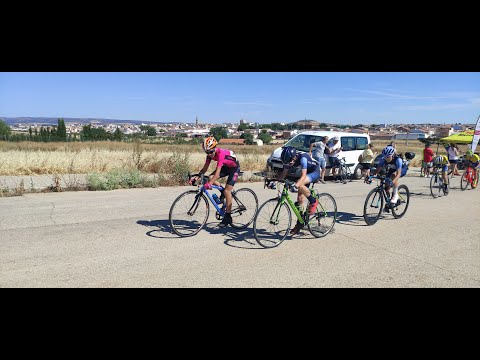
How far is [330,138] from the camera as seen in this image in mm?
15320

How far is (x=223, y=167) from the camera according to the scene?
6648mm

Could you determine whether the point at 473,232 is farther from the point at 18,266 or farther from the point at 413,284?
the point at 18,266

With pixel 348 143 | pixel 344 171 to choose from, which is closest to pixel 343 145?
pixel 348 143

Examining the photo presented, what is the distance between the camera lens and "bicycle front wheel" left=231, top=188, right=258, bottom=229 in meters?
6.80

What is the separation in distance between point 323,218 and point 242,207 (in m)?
1.59

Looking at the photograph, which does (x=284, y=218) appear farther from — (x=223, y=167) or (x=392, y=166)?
(x=392, y=166)

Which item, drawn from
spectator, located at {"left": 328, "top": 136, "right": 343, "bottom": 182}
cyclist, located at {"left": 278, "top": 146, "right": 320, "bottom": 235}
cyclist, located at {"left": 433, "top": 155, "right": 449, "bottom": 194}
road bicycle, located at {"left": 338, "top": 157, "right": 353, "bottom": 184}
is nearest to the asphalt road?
cyclist, located at {"left": 278, "top": 146, "right": 320, "bottom": 235}

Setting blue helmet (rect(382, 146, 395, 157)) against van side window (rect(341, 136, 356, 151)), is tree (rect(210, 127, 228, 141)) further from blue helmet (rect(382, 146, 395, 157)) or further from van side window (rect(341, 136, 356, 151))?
van side window (rect(341, 136, 356, 151))

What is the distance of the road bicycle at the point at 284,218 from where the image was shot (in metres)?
5.83

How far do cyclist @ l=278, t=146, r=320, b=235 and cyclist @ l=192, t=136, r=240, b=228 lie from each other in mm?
1055

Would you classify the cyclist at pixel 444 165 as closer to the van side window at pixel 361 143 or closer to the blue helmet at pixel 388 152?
the van side window at pixel 361 143

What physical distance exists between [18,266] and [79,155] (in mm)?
14043

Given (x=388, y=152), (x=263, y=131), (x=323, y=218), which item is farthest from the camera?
(x=263, y=131)
